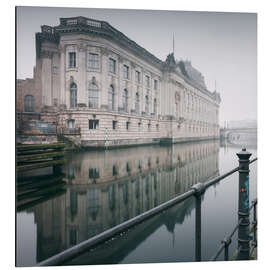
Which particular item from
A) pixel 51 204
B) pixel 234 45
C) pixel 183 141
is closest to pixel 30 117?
pixel 51 204

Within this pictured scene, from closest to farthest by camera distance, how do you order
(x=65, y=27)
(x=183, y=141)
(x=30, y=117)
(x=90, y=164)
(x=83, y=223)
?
(x=83, y=223) → (x=30, y=117) → (x=65, y=27) → (x=90, y=164) → (x=183, y=141)

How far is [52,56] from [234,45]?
3682 millimetres

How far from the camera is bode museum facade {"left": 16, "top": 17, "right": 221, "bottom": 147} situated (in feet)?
13.0

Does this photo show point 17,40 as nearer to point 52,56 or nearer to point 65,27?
point 65,27

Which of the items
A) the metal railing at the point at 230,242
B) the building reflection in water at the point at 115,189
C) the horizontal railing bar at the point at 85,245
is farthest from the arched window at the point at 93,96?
the horizontal railing bar at the point at 85,245

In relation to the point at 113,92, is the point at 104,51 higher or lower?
higher

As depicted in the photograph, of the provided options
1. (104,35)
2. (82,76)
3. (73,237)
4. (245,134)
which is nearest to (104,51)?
(82,76)

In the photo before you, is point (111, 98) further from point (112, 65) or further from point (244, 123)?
point (244, 123)

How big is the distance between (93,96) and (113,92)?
63cm

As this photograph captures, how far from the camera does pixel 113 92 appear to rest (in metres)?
6.50

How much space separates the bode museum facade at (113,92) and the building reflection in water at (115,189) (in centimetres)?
52

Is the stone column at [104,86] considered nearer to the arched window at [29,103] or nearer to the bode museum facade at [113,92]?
the bode museum facade at [113,92]

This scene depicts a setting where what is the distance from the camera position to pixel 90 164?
507 centimetres

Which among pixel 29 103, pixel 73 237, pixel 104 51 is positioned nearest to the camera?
pixel 73 237
